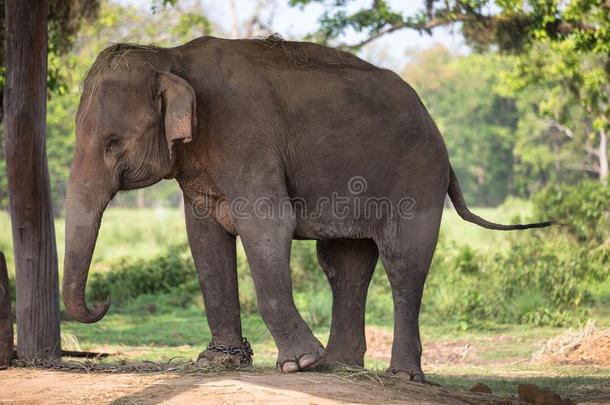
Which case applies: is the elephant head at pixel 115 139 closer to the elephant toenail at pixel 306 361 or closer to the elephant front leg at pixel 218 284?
the elephant front leg at pixel 218 284

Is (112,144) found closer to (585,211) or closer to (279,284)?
(279,284)

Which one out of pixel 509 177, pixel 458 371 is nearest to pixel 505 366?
pixel 458 371

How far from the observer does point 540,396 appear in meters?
6.01

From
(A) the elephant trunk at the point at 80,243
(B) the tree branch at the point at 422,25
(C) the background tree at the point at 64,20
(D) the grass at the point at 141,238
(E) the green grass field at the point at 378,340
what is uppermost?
(B) the tree branch at the point at 422,25

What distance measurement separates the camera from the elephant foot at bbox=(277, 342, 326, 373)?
20.7ft

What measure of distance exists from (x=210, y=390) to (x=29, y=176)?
2.74 metres

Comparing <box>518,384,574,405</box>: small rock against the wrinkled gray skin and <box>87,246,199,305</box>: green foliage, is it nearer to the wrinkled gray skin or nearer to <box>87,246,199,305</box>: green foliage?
the wrinkled gray skin

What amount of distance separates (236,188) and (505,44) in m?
8.77

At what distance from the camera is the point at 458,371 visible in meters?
9.10

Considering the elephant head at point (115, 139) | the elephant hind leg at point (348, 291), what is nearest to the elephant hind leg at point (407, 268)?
the elephant hind leg at point (348, 291)

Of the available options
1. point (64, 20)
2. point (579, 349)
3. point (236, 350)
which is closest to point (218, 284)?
point (236, 350)

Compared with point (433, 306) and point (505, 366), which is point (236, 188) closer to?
point (505, 366)

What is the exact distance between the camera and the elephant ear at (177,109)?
6.06 m

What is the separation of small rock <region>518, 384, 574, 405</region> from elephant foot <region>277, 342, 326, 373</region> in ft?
4.23
